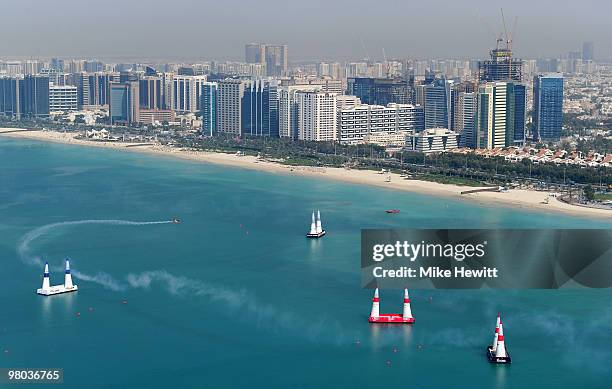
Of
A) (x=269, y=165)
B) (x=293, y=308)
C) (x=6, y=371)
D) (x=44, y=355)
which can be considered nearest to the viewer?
(x=6, y=371)

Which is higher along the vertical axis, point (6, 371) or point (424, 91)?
point (424, 91)

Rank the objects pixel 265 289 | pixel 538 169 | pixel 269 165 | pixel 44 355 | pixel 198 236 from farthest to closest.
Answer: pixel 269 165
pixel 538 169
pixel 198 236
pixel 265 289
pixel 44 355

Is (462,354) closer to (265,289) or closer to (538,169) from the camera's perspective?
(265,289)

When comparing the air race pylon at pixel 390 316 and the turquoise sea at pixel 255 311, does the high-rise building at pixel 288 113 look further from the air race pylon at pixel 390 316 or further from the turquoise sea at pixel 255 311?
the air race pylon at pixel 390 316

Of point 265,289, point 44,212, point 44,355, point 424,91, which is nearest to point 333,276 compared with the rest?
point 265,289

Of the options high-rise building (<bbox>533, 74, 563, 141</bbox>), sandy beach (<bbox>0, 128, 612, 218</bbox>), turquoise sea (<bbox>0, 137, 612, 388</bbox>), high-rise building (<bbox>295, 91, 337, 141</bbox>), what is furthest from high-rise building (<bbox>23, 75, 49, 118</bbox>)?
turquoise sea (<bbox>0, 137, 612, 388</bbox>)
